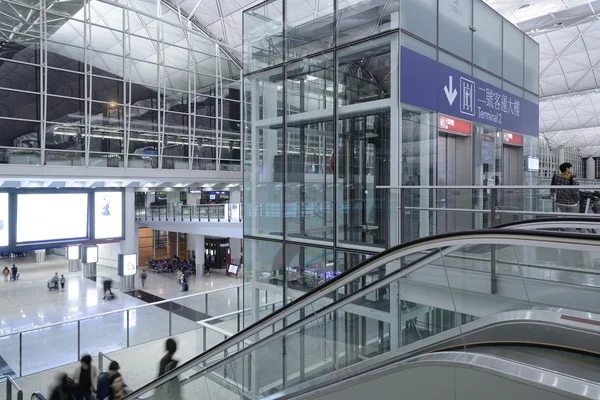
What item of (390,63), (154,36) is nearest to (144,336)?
(390,63)

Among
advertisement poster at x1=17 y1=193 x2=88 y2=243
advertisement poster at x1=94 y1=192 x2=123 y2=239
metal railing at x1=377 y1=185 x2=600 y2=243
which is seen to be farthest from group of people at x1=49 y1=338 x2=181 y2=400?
advertisement poster at x1=94 y1=192 x2=123 y2=239

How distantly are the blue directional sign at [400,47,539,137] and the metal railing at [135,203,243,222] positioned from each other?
63.9ft

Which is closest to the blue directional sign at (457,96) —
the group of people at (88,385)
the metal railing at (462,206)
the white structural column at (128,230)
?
the metal railing at (462,206)

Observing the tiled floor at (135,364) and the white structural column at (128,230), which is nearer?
the tiled floor at (135,364)

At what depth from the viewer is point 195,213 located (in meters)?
31.5

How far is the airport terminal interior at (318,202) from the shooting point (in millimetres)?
3510

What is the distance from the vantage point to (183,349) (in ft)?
46.6

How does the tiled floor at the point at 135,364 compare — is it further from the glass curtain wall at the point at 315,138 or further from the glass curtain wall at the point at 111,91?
the glass curtain wall at the point at 111,91

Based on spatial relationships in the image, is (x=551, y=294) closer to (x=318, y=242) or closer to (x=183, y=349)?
(x=318, y=242)

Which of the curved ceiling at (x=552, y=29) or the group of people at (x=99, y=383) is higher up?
the curved ceiling at (x=552, y=29)

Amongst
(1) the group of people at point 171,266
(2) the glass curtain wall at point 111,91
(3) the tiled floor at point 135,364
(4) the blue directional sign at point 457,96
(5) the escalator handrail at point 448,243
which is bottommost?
(1) the group of people at point 171,266

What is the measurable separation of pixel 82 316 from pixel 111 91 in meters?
11.7

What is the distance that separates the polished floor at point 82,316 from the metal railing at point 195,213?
4.33 m

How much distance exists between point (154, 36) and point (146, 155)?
31.9 ft
